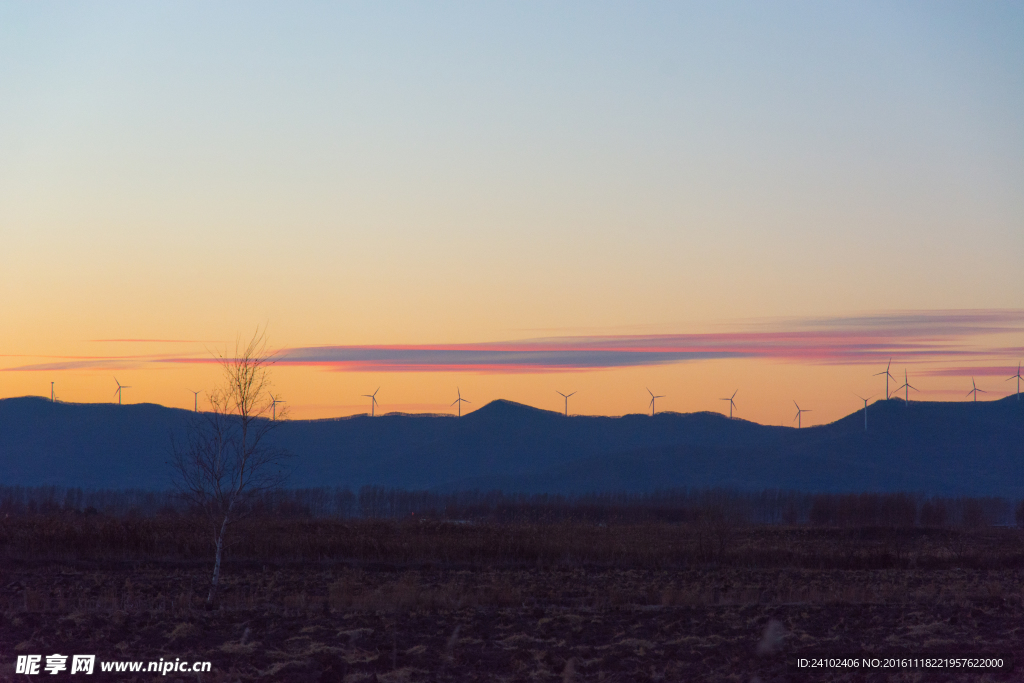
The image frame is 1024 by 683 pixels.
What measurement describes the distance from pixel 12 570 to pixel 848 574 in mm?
35836

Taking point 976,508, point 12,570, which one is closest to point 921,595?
point 12,570

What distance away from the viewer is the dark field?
19745 millimetres

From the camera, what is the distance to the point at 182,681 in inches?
691

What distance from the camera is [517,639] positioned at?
2242 centimetres

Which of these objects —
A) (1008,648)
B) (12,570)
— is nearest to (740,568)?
(1008,648)

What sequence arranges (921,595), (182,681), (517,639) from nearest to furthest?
(182,681), (517,639), (921,595)

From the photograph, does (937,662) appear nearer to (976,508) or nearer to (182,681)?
(182,681)

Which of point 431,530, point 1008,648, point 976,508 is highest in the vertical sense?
point 1008,648

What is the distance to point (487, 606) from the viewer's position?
2873 cm

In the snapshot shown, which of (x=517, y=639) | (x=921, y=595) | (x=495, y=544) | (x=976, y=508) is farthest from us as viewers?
(x=976, y=508)

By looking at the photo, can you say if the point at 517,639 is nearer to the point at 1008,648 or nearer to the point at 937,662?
the point at 937,662

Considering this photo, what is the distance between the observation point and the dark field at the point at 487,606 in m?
19.7

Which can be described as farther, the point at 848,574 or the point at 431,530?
the point at 431,530

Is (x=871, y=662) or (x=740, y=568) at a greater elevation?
(x=871, y=662)
